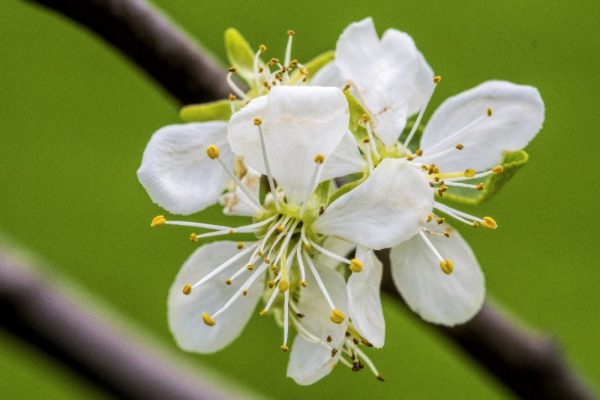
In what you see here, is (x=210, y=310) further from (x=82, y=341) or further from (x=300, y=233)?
(x=82, y=341)

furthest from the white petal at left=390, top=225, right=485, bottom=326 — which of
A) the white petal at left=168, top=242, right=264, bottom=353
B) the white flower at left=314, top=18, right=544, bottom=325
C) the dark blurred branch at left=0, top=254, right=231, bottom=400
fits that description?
the dark blurred branch at left=0, top=254, right=231, bottom=400

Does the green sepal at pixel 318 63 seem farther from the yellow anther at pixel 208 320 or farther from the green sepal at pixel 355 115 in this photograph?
the yellow anther at pixel 208 320

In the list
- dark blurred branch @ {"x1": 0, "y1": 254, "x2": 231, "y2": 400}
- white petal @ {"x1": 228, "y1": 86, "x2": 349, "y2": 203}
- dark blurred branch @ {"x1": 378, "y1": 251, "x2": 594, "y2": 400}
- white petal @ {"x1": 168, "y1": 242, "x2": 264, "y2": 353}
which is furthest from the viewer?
dark blurred branch @ {"x1": 0, "y1": 254, "x2": 231, "y2": 400}

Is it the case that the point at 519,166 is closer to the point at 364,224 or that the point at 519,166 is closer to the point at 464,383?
the point at 364,224

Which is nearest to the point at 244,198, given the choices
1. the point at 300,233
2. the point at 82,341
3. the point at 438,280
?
the point at 300,233

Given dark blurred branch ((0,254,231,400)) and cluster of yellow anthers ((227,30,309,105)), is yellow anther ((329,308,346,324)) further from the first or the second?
dark blurred branch ((0,254,231,400))

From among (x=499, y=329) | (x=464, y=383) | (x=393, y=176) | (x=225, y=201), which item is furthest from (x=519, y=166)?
(x=464, y=383)
